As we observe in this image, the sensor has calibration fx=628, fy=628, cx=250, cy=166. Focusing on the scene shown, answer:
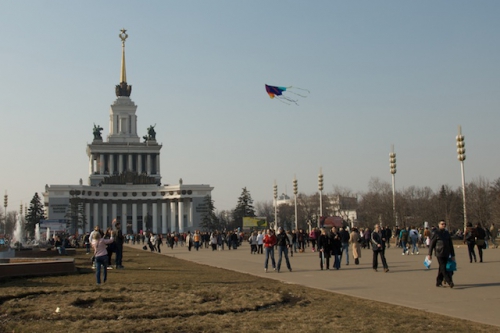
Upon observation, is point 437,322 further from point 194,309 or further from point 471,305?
point 194,309

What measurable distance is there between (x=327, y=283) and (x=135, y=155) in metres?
124

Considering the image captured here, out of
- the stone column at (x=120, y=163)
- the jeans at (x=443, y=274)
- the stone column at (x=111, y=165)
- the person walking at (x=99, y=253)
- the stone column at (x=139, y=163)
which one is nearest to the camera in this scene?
the jeans at (x=443, y=274)

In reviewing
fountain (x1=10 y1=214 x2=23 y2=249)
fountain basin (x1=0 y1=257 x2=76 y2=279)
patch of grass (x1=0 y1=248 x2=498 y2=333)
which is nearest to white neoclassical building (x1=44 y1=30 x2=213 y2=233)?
fountain (x1=10 y1=214 x2=23 y2=249)

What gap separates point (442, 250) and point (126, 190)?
117m

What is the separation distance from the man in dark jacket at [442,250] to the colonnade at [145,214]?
108554 millimetres

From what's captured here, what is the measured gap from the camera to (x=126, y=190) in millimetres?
127438

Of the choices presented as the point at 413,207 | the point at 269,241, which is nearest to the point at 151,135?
the point at 413,207

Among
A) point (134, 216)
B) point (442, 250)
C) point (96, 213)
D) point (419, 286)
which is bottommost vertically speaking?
point (419, 286)

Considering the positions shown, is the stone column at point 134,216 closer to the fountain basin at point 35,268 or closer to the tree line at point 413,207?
the tree line at point 413,207

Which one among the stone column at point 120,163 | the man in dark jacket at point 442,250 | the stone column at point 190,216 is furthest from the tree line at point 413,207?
the man in dark jacket at point 442,250

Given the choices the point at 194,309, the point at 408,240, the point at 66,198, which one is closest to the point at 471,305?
the point at 194,309

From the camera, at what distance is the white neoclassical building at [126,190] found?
4818 inches

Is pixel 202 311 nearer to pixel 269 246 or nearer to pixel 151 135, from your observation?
pixel 269 246

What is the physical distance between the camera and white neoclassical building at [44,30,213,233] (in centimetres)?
12238
